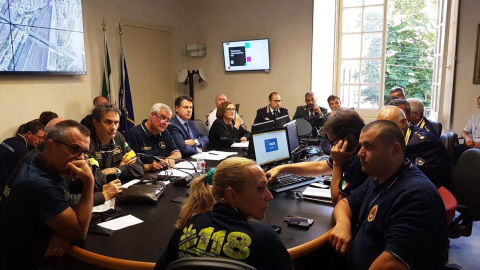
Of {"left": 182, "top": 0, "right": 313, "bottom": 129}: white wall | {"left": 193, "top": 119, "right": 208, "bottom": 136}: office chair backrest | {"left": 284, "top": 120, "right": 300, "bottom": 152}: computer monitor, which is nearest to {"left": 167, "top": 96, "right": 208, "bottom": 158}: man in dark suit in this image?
{"left": 193, "top": 119, "right": 208, "bottom": 136}: office chair backrest

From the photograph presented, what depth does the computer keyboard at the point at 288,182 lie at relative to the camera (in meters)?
2.46

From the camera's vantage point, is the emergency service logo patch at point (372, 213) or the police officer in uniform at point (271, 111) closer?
the emergency service logo patch at point (372, 213)

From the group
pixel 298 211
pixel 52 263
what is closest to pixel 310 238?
pixel 298 211

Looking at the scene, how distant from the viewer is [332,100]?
5676mm

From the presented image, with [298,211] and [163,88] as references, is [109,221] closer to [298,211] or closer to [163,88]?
[298,211]

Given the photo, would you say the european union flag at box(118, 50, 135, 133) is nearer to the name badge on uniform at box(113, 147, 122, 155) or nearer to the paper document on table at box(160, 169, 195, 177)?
the name badge on uniform at box(113, 147, 122, 155)

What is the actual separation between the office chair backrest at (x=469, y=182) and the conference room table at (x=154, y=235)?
1.26m

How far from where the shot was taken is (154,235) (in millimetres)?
1755

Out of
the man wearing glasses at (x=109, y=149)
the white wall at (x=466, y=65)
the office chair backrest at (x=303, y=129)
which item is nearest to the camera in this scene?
the man wearing glasses at (x=109, y=149)

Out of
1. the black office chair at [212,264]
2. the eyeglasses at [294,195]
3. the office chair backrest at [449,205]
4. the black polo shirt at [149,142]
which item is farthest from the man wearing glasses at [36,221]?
the office chair backrest at [449,205]

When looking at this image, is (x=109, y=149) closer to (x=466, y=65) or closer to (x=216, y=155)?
(x=216, y=155)

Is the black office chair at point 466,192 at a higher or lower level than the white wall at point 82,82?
lower

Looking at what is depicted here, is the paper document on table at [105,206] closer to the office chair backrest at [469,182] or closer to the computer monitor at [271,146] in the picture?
the computer monitor at [271,146]

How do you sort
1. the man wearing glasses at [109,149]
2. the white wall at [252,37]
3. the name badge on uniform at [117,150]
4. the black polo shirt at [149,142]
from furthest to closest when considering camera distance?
the white wall at [252,37]
the black polo shirt at [149,142]
the name badge on uniform at [117,150]
the man wearing glasses at [109,149]
